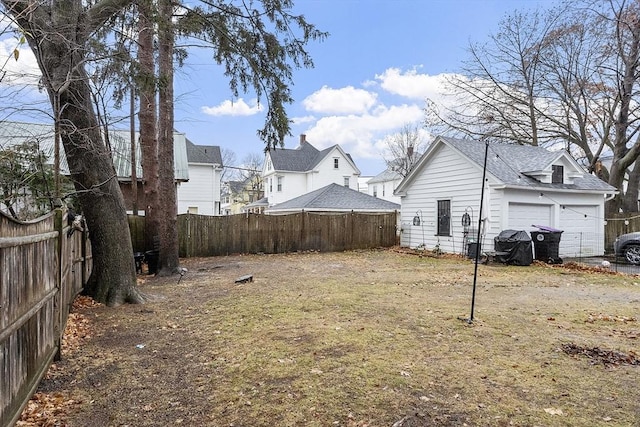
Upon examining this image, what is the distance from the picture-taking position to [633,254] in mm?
11883

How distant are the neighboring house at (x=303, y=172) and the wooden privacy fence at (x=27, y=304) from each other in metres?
29.4

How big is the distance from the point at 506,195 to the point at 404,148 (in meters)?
26.2

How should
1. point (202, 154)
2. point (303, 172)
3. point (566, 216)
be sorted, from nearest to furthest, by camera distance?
point (566, 216) → point (202, 154) → point (303, 172)

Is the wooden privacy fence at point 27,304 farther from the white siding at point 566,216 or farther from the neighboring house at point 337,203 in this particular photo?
the neighboring house at point 337,203

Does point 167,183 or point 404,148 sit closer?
point 167,183

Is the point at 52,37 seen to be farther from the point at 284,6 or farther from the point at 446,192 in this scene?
the point at 446,192

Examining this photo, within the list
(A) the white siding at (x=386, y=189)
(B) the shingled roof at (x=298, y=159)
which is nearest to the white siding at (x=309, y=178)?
(B) the shingled roof at (x=298, y=159)

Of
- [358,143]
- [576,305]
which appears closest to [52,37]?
[576,305]

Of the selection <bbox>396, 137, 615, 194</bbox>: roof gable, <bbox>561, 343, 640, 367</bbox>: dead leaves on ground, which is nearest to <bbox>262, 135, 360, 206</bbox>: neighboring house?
<bbox>396, 137, 615, 194</bbox>: roof gable

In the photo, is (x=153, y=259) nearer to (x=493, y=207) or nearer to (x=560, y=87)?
(x=493, y=207)

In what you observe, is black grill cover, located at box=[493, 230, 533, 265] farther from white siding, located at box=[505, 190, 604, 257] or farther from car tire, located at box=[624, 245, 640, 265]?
car tire, located at box=[624, 245, 640, 265]

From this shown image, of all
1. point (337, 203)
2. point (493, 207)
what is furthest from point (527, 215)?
point (337, 203)

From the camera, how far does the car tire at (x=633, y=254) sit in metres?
11.8

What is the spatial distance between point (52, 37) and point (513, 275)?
33.6 ft
